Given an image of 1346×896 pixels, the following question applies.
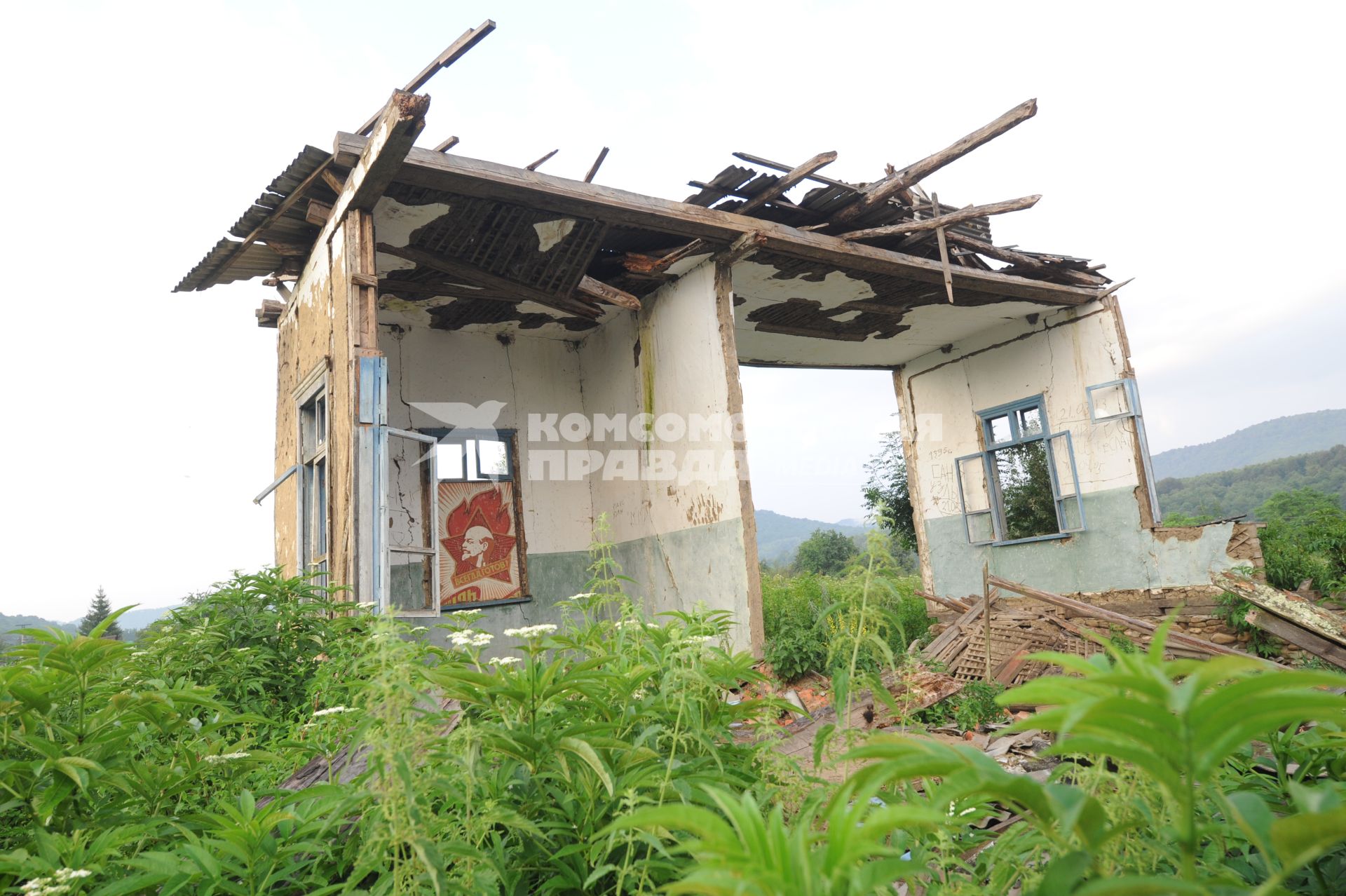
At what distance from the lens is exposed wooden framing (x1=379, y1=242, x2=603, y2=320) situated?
252 inches

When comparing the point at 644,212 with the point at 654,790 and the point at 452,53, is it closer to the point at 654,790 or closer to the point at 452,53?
the point at 452,53

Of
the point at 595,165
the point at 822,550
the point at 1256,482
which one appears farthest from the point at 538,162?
the point at 1256,482

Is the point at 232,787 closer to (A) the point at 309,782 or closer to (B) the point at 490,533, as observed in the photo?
(A) the point at 309,782

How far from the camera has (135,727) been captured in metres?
1.62

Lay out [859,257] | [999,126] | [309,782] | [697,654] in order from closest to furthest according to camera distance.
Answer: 1. [697,654]
2. [309,782]
3. [999,126]
4. [859,257]

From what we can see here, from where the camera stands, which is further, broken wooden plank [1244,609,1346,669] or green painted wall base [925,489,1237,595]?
green painted wall base [925,489,1237,595]

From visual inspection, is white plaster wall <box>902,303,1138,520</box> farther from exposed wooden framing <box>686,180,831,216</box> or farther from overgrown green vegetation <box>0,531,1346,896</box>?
overgrown green vegetation <box>0,531,1346,896</box>

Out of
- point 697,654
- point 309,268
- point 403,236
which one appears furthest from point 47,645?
point 309,268

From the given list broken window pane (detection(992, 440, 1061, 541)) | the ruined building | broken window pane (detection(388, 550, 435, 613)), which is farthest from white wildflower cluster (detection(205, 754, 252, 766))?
broken window pane (detection(992, 440, 1061, 541))

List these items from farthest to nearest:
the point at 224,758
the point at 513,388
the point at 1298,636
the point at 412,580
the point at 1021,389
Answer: the point at 1021,389 → the point at 513,388 → the point at 412,580 → the point at 1298,636 → the point at 224,758

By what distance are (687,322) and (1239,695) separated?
21.4ft

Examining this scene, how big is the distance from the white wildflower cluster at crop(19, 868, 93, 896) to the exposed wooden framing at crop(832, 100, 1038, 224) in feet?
22.0

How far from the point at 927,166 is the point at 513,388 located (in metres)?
4.80

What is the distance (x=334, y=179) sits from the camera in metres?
Result: 5.48
